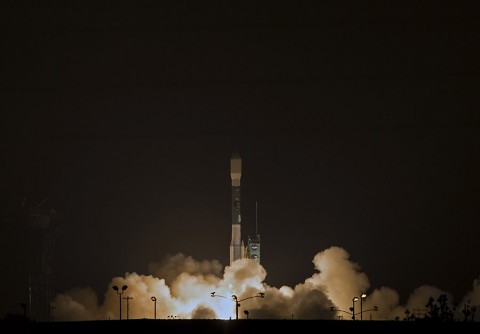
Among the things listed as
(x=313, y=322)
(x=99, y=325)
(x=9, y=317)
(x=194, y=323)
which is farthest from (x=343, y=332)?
(x=9, y=317)

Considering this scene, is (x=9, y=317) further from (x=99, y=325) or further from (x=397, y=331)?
(x=397, y=331)

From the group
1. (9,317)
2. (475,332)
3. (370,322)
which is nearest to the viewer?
(475,332)

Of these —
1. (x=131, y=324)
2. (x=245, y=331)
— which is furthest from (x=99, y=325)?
(x=245, y=331)

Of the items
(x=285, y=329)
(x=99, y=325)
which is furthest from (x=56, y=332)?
(x=285, y=329)

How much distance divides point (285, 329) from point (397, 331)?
1184cm

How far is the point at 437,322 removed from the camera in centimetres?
13312

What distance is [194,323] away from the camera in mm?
138500

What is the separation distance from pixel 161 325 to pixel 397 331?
24939 mm

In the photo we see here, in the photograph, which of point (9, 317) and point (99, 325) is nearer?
point (99, 325)

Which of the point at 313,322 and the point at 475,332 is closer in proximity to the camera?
the point at 475,332

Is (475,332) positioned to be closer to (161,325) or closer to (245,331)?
(245,331)

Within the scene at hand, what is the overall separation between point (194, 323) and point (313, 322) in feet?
42.4

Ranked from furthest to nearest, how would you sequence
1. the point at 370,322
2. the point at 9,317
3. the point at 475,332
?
the point at 9,317
the point at 370,322
the point at 475,332

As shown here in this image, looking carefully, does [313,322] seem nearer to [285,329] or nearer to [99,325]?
[285,329]
